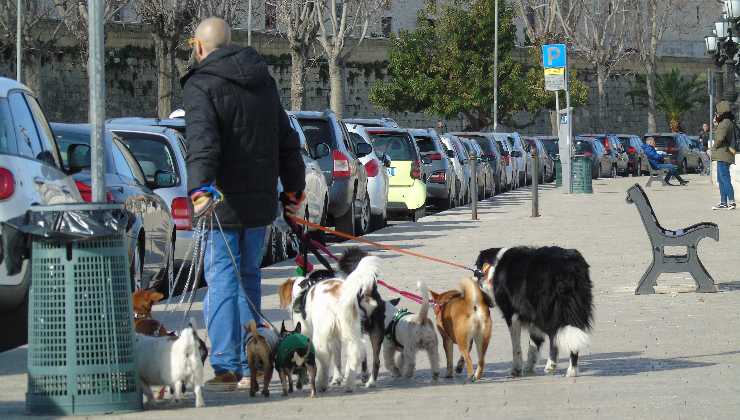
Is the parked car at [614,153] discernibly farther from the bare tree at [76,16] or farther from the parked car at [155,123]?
the parked car at [155,123]

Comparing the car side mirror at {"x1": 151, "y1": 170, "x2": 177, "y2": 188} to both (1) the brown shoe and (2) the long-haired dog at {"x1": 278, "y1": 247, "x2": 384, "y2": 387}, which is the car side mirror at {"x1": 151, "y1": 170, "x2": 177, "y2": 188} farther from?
(1) the brown shoe

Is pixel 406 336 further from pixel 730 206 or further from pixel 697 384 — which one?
pixel 730 206

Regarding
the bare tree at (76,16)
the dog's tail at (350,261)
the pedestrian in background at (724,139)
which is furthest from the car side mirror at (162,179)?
the bare tree at (76,16)

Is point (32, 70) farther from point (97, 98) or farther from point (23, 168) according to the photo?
point (97, 98)

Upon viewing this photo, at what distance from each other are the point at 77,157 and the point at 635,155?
59.8 metres

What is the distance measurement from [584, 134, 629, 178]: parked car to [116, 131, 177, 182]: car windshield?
48654mm

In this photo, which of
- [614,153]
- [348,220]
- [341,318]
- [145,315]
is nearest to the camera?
[341,318]

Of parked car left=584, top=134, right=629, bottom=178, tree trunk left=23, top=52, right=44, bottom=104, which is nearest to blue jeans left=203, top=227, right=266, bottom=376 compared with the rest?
tree trunk left=23, top=52, right=44, bottom=104

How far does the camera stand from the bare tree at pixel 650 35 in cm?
9794

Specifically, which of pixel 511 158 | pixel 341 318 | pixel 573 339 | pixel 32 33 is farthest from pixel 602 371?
pixel 32 33

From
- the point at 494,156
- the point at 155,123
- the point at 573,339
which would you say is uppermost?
the point at 155,123

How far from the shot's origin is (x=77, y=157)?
13.3 m

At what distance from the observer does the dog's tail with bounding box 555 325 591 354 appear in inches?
390

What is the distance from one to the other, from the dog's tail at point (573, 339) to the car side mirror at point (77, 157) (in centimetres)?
468
